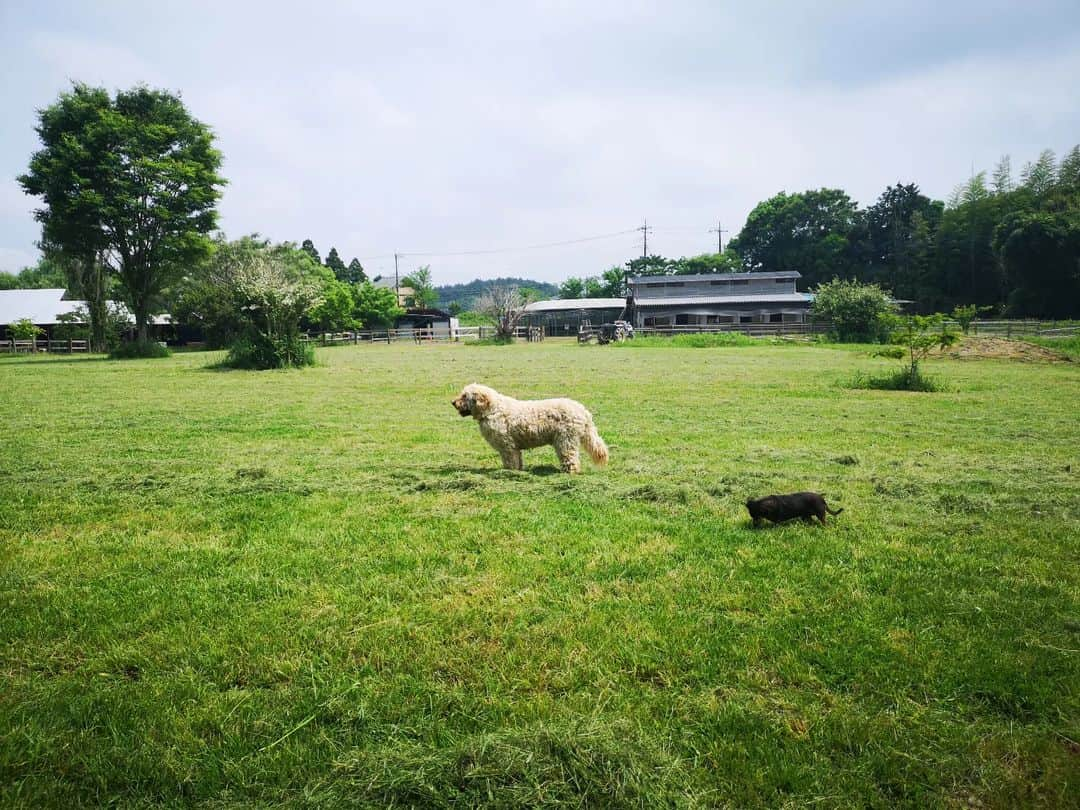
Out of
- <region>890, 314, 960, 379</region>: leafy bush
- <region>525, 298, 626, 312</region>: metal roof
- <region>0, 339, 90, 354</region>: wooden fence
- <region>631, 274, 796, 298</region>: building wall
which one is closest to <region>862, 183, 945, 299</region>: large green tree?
<region>631, 274, 796, 298</region>: building wall

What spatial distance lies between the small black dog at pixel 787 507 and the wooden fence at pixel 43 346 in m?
50.2

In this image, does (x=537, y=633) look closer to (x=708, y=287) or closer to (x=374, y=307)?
(x=374, y=307)

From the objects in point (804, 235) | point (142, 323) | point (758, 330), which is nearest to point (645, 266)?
point (804, 235)

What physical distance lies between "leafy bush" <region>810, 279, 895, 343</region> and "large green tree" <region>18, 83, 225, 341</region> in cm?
3446

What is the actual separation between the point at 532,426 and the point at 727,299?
53964 millimetres

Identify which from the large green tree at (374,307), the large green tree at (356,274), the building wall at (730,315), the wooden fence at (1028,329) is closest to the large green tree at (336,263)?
the large green tree at (356,274)

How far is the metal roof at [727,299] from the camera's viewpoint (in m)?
55.6

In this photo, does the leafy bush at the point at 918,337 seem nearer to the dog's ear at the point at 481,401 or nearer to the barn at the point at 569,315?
the dog's ear at the point at 481,401

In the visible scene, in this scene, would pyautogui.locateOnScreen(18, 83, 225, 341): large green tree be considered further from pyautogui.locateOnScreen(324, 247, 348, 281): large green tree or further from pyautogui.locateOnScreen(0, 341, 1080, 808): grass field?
pyautogui.locateOnScreen(324, 247, 348, 281): large green tree

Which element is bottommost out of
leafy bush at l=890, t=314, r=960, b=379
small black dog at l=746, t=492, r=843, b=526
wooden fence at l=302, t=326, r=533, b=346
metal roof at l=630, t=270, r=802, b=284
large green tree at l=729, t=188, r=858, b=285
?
small black dog at l=746, t=492, r=843, b=526

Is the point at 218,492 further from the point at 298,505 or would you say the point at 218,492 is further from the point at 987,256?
the point at 987,256

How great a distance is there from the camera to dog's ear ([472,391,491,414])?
21.9ft

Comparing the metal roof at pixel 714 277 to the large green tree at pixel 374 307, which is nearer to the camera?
the large green tree at pixel 374 307

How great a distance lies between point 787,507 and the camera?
464cm
